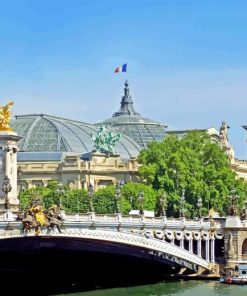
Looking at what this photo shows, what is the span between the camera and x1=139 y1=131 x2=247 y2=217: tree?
97.8 m

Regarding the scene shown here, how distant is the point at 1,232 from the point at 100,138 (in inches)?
3016

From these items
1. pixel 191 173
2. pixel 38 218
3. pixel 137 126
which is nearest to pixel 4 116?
pixel 191 173

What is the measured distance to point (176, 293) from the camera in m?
63.3

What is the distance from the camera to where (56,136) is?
139 m

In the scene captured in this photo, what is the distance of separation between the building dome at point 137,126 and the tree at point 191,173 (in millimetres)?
48316

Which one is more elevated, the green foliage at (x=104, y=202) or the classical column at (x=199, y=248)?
the green foliage at (x=104, y=202)

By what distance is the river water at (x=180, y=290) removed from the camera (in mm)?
62781

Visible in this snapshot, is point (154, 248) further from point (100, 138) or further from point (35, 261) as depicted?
point (100, 138)

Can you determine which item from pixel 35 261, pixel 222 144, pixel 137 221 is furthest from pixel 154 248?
pixel 222 144

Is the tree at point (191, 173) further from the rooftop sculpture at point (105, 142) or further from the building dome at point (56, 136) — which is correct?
the building dome at point (56, 136)

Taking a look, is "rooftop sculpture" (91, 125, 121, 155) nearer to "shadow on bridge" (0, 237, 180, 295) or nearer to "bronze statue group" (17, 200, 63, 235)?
"shadow on bridge" (0, 237, 180, 295)

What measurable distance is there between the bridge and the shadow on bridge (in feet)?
0.34

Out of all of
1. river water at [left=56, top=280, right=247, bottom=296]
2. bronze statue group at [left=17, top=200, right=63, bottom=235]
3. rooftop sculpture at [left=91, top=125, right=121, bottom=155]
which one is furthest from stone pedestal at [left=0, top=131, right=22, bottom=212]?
bronze statue group at [left=17, top=200, right=63, bottom=235]

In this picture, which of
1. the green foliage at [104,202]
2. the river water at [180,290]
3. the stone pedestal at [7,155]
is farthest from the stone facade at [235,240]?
the stone pedestal at [7,155]
